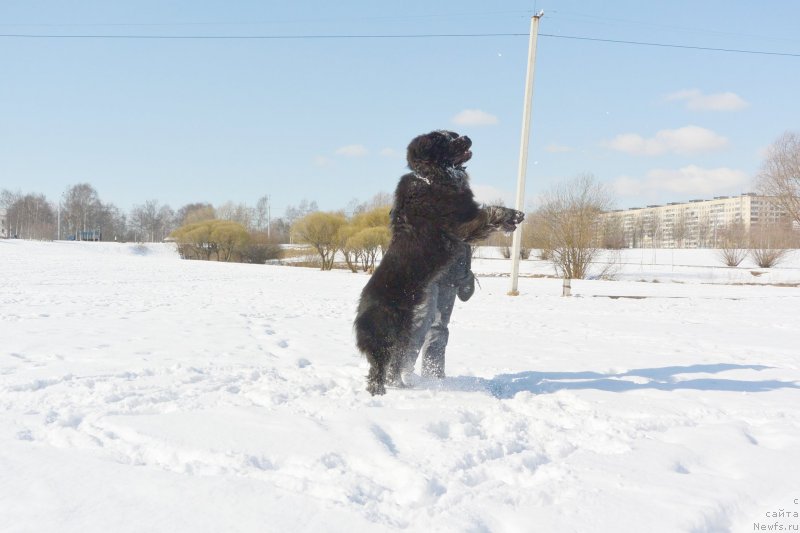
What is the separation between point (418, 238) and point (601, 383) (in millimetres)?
2207

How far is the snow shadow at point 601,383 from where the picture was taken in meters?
4.25

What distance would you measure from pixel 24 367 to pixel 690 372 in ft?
19.9

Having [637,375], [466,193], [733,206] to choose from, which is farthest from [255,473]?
[733,206]

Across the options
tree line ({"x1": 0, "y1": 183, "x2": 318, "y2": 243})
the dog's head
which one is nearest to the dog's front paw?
the dog's head

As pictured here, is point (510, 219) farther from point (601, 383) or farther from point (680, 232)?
point (680, 232)

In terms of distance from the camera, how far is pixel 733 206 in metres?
124

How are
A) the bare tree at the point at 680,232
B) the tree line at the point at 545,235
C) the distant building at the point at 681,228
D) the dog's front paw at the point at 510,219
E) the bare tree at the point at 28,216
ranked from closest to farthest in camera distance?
the dog's front paw at the point at 510,219 → the tree line at the point at 545,235 → the bare tree at the point at 28,216 → the distant building at the point at 681,228 → the bare tree at the point at 680,232

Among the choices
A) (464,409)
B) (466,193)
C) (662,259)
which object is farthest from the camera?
(662,259)

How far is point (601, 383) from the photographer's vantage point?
4602 mm

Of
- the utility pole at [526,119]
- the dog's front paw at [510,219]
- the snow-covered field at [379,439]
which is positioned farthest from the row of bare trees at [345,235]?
the dog's front paw at [510,219]

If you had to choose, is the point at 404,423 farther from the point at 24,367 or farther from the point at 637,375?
the point at 24,367

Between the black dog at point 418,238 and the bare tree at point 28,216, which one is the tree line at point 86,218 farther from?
the black dog at point 418,238

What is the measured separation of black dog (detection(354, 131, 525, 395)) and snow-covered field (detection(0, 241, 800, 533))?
0.43 meters

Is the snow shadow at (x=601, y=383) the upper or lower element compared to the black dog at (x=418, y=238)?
lower
